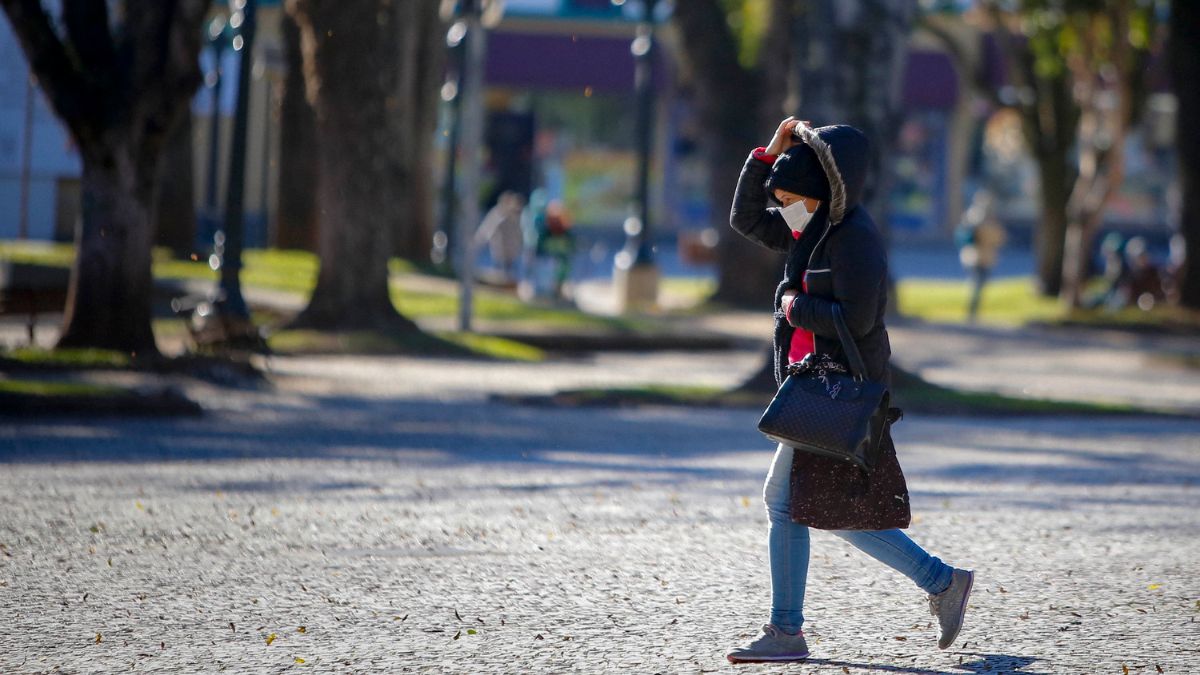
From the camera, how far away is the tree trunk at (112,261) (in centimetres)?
1380

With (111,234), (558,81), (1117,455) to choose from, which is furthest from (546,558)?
(558,81)

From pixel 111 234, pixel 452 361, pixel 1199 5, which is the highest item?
pixel 1199 5

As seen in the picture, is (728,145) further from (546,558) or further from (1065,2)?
(546,558)

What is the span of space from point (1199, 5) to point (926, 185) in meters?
26.2

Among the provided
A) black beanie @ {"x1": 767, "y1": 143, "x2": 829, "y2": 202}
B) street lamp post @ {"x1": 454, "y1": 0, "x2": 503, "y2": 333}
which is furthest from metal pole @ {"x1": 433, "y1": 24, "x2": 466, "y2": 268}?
black beanie @ {"x1": 767, "y1": 143, "x2": 829, "y2": 202}

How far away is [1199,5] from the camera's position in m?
22.3

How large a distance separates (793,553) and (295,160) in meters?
22.0

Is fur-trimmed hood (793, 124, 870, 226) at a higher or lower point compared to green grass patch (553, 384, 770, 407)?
higher

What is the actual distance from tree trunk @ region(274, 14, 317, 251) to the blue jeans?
68.0 feet

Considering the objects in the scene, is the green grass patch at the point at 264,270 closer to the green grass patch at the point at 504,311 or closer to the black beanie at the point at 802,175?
the green grass patch at the point at 504,311

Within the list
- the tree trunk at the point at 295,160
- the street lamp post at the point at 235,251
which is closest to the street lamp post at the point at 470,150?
the street lamp post at the point at 235,251

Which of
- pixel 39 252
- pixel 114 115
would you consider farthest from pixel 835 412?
pixel 39 252

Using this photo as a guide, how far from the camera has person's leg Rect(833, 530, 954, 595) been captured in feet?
17.8

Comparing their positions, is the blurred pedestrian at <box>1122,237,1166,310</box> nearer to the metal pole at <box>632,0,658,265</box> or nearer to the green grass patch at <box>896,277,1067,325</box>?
the green grass patch at <box>896,277,1067,325</box>
